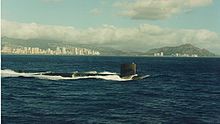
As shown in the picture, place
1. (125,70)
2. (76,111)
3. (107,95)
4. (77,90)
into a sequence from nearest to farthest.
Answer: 1. (76,111)
2. (107,95)
3. (77,90)
4. (125,70)

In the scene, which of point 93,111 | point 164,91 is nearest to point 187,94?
point 164,91

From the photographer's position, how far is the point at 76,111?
159 ft

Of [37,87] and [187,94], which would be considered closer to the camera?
[187,94]

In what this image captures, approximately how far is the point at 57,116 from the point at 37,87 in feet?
107

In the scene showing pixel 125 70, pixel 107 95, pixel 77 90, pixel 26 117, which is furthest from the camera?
pixel 125 70

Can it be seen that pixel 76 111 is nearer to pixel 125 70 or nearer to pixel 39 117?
pixel 39 117

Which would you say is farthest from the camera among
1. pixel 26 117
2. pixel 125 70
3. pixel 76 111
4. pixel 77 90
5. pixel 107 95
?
pixel 125 70

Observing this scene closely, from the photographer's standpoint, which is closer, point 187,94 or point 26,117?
point 26,117

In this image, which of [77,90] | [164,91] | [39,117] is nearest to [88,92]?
[77,90]

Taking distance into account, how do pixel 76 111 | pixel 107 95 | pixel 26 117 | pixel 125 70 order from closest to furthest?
pixel 26 117 < pixel 76 111 < pixel 107 95 < pixel 125 70

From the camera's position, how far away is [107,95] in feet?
216

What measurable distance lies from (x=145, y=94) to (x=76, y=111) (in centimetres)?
2272

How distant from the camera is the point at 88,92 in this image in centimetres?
6944

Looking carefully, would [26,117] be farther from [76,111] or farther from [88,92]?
[88,92]
